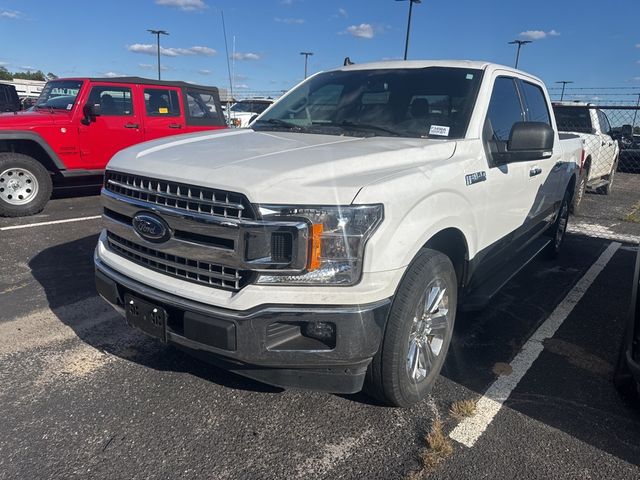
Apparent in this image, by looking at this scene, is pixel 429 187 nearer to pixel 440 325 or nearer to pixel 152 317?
pixel 440 325

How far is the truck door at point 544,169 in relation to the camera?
4473mm

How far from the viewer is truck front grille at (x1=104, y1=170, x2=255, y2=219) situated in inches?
88.1

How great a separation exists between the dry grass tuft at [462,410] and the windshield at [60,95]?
24.5 feet

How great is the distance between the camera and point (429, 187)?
262 cm

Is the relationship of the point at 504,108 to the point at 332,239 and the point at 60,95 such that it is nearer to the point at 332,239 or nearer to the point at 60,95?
the point at 332,239

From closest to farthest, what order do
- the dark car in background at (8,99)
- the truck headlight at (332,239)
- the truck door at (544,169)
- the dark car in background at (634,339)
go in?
the truck headlight at (332,239)
the dark car in background at (634,339)
the truck door at (544,169)
the dark car in background at (8,99)

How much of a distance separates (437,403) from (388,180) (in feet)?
4.56

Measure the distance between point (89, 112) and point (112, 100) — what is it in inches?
A: 22.0

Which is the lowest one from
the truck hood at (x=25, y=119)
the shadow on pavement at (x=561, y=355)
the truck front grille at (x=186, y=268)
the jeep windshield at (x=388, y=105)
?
the shadow on pavement at (x=561, y=355)

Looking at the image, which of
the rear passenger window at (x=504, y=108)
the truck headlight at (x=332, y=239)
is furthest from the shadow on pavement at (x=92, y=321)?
the rear passenger window at (x=504, y=108)

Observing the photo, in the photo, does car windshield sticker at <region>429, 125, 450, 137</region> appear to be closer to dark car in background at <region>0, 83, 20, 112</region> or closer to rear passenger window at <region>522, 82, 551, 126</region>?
rear passenger window at <region>522, 82, 551, 126</region>

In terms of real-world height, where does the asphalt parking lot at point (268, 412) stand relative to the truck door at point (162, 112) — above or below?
below

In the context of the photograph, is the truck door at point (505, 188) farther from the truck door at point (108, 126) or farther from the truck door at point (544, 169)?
the truck door at point (108, 126)

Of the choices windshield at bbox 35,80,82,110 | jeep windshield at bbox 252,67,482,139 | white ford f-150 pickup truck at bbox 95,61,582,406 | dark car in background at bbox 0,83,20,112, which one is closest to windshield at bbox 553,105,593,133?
jeep windshield at bbox 252,67,482,139
